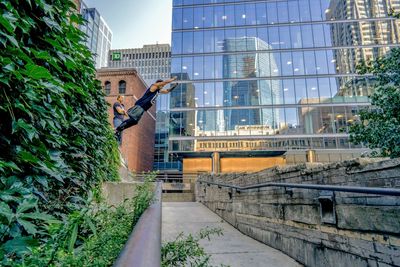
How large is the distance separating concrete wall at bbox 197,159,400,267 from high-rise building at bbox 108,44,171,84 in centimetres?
10044

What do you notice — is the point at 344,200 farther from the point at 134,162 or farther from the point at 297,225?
the point at 134,162

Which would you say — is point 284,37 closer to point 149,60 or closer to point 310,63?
point 310,63

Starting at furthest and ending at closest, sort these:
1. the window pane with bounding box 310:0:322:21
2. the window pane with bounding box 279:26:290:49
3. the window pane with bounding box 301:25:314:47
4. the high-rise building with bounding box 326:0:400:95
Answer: the window pane with bounding box 310:0:322:21
the window pane with bounding box 279:26:290:49
the window pane with bounding box 301:25:314:47
the high-rise building with bounding box 326:0:400:95

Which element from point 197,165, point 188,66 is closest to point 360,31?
point 188,66

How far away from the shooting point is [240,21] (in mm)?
30125

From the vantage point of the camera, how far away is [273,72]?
28.3 m

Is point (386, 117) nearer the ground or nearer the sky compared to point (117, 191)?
nearer the sky

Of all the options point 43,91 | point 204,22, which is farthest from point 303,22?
point 43,91

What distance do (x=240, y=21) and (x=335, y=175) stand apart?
3094 cm

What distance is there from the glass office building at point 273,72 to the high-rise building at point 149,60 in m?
73.7

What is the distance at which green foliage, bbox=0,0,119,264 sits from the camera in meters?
1.30

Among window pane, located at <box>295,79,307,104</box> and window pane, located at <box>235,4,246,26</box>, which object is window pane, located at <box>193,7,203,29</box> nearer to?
window pane, located at <box>235,4,246,26</box>

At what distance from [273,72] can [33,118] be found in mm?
29273

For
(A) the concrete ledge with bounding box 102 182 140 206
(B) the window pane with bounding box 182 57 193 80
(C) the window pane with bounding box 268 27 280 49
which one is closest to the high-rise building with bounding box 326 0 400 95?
(C) the window pane with bounding box 268 27 280 49
